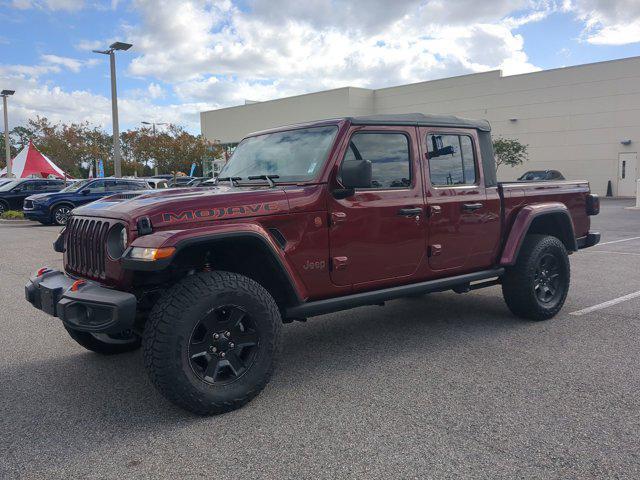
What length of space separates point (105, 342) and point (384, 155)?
276 centimetres

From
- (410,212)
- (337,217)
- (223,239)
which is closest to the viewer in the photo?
(223,239)

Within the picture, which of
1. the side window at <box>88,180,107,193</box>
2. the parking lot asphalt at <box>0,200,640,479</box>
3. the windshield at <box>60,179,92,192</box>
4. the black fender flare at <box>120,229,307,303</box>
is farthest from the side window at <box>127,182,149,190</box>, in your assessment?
the black fender flare at <box>120,229,307,303</box>

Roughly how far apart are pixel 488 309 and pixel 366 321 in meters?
1.44

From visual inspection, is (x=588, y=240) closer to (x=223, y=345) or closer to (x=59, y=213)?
(x=223, y=345)

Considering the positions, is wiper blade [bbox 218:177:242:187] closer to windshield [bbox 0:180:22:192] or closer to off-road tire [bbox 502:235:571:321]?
off-road tire [bbox 502:235:571:321]

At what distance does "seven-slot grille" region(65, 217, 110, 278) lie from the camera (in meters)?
3.75

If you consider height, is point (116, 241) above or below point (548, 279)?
above

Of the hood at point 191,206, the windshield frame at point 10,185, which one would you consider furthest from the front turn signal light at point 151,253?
the windshield frame at point 10,185

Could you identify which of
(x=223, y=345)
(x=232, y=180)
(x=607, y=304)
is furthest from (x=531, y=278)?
(x=223, y=345)

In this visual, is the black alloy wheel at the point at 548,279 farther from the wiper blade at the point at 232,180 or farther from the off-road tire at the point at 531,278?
the wiper blade at the point at 232,180

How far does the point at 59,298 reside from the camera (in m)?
3.70

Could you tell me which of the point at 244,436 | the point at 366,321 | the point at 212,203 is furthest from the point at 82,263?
the point at 366,321

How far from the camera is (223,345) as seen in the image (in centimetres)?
371

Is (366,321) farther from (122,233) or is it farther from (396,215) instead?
(122,233)
